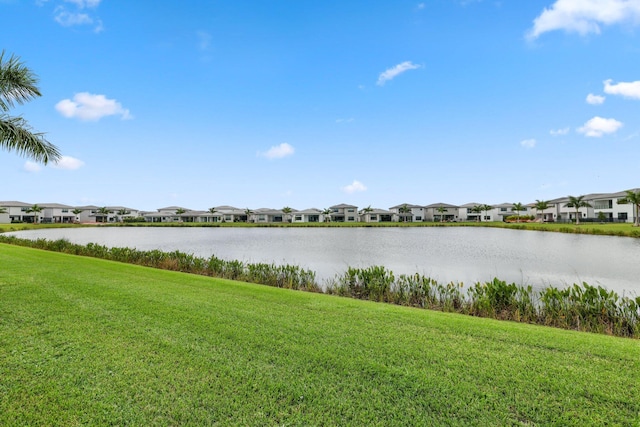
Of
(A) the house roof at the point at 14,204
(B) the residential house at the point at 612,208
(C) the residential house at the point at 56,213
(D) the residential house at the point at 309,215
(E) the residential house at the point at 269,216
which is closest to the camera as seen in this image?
(B) the residential house at the point at 612,208

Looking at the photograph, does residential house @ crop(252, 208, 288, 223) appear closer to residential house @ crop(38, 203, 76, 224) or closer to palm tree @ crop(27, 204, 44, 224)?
residential house @ crop(38, 203, 76, 224)

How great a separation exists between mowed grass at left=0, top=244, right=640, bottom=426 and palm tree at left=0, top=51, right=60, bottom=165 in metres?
5.08

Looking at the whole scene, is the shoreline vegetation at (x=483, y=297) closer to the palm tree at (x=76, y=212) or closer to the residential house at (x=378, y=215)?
the residential house at (x=378, y=215)

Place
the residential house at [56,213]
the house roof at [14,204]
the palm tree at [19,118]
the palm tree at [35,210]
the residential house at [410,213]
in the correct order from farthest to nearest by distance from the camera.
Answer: the residential house at [410,213]
the residential house at [56,213]
the palm tree at [35,210]
the house roof at [14,204]
the palm tree at [19,118]

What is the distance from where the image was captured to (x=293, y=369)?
3.36 metres

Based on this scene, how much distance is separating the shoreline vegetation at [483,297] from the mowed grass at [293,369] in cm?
193

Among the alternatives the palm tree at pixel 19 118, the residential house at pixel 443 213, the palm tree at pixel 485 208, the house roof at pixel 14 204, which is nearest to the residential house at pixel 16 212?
the house roof at pixel 14 204

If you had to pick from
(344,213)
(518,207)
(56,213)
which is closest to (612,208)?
(518,207)

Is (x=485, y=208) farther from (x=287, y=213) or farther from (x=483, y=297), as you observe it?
(x=483, y=297)

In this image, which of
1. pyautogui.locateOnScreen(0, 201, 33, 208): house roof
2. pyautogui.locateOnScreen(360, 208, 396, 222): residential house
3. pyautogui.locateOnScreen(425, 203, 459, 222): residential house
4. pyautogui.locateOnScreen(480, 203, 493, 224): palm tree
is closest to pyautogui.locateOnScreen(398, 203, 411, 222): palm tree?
pyautogui.locateOnScreen(360, 208, 396, 222): residential house

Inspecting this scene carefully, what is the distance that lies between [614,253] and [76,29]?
3280 centimetres

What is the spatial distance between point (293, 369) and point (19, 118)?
9.98 metres

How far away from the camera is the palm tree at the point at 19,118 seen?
317 inches

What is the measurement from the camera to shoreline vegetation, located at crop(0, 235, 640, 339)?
246 inches
